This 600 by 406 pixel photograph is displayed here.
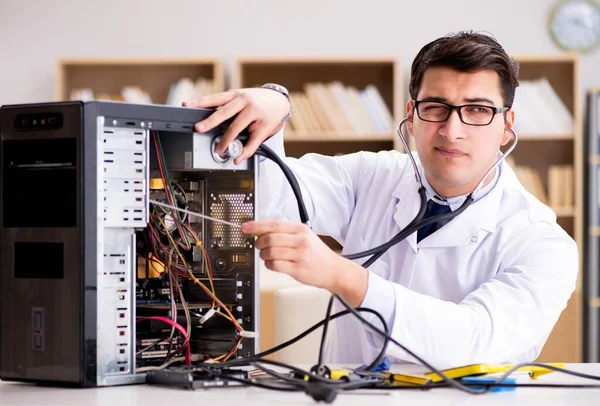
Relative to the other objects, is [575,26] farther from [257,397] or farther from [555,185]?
[257,397]

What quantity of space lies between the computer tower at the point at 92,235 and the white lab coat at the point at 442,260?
262 mm

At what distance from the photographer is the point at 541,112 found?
14.5 ft

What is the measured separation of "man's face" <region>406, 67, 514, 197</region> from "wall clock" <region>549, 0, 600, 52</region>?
3327 millimetres

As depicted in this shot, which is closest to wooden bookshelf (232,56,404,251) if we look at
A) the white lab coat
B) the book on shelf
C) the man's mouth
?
the book on shelf

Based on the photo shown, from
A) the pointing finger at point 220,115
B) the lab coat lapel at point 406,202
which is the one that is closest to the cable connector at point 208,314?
the pointing finger at point 220,115

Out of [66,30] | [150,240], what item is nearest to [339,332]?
[150,240]

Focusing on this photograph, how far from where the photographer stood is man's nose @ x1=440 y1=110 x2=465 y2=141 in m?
1.55

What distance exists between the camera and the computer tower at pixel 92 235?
3.55ft

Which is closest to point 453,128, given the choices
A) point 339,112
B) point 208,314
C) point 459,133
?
point 459,133

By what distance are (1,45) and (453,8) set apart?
2.56m

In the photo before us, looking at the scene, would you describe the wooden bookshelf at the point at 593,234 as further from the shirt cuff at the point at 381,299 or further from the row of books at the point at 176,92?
the shirt cuff at the point at 381,299

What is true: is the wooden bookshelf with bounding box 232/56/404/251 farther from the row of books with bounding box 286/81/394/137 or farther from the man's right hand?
the man's right hand

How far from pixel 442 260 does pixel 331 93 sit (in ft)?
9.59

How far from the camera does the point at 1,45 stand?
15.5 feet
